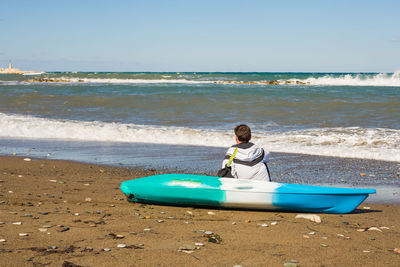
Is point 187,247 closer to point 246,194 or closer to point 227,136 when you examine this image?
point 246,194

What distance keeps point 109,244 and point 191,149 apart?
228 inches

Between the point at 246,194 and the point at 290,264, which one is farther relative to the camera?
the point at 246,194

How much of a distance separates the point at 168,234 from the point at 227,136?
6.91 meters

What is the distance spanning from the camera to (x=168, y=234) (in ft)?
12.0

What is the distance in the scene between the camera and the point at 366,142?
31.0 feet

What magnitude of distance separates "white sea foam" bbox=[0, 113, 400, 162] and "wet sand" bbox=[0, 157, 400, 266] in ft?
13.1

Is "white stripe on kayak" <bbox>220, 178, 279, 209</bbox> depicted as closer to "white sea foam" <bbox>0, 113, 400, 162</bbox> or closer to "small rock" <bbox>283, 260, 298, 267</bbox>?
"small rock" <bbox>283, 260, 298, 267</bbox>

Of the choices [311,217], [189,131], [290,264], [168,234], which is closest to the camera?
[290,264]

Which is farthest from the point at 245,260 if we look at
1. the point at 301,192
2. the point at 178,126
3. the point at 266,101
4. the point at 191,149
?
the point at 266,101

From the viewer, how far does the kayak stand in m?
4.44

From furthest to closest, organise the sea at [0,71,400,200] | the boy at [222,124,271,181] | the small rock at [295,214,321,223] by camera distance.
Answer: the sea at [0,71,400,200]
the boy at [222,124,271,181]
the small rock at [295,214,321,223]

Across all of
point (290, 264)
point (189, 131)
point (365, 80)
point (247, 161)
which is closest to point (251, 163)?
point (247, 161)

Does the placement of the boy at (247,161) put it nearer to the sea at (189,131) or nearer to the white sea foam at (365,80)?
the sea at (189,131)

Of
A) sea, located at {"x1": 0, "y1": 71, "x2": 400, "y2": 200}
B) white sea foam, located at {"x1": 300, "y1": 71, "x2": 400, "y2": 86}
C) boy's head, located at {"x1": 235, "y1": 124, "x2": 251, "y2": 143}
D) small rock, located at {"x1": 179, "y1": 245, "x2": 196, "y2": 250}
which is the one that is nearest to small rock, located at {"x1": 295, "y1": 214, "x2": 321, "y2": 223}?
boy's head, located at {"x1": 235, "y1": 124, "x2": 251, "y2": 143}
